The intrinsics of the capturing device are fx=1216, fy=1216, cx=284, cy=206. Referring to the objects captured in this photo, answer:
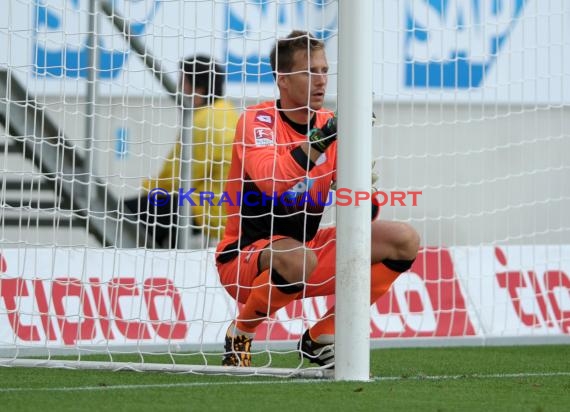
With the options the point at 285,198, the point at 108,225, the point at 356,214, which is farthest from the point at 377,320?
the point at 356,214

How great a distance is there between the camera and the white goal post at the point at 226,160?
18.5ft

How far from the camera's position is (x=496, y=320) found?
7895mm

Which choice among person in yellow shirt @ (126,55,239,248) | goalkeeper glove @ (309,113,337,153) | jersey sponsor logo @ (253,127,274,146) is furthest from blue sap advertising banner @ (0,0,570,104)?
goalkeeper glove @ (309,113,337,153)

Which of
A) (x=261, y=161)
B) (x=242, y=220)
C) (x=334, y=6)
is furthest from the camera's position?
(x=334, y=6)

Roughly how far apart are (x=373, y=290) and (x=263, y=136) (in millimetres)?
855

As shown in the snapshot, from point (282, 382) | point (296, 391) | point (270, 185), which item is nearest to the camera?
point (296, 391)

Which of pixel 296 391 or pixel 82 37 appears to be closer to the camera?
pixel 296 391

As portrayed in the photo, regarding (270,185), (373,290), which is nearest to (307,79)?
(270,185)

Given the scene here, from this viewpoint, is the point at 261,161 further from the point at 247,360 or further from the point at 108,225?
the point at 108,225

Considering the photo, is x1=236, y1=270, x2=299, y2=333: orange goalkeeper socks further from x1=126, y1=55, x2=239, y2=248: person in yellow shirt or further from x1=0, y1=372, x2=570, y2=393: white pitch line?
x1=126, y1=55, x2=239, y2=248: person in yellow shirt

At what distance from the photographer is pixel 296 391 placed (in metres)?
4.48

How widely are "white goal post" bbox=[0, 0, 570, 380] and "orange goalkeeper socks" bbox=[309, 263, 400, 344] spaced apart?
32cm

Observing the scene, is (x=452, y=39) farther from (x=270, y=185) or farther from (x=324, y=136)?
(x=324, y=136)

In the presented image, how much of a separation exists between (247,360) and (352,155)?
1.18m
